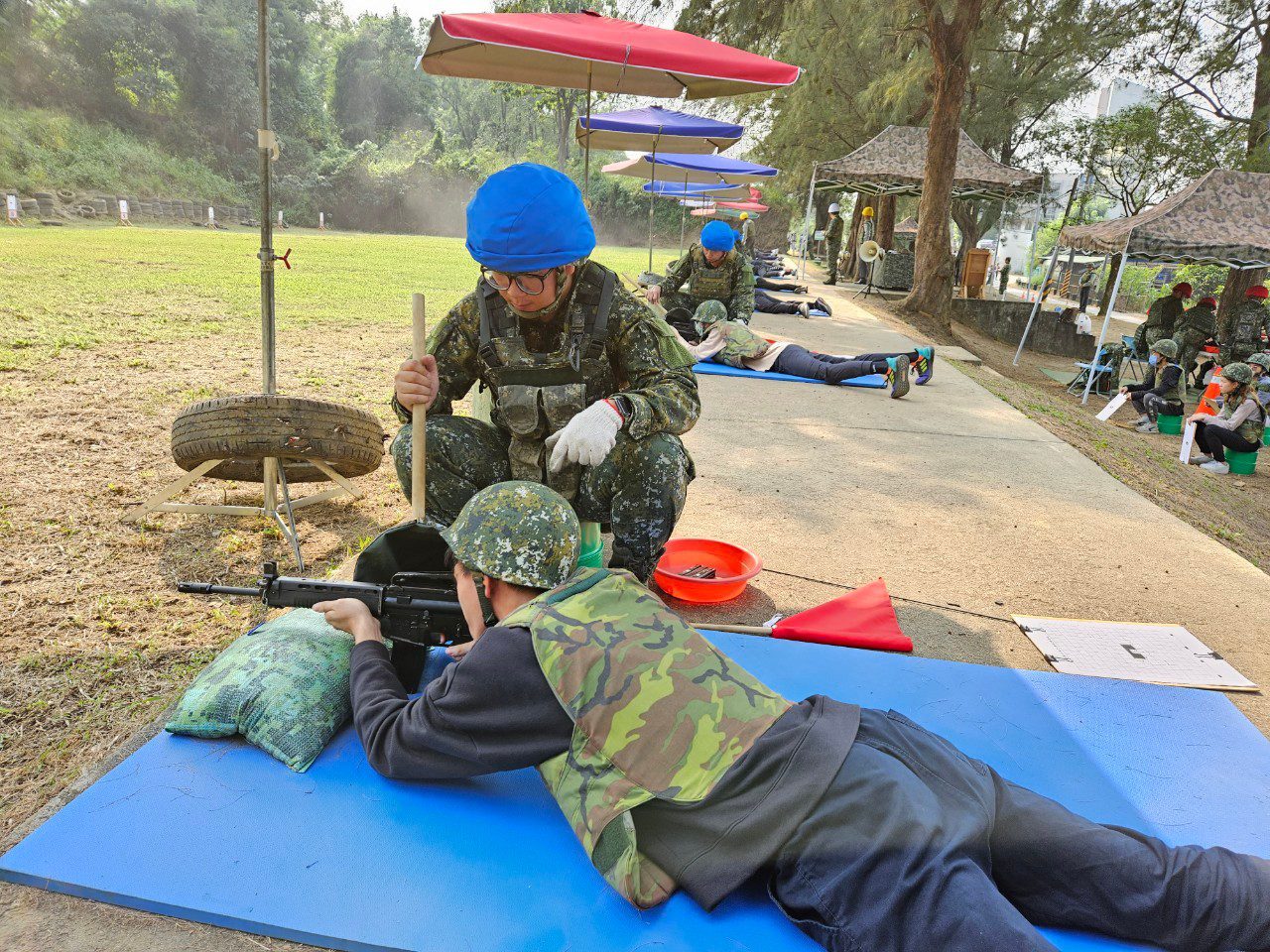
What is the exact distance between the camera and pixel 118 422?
5227 mm

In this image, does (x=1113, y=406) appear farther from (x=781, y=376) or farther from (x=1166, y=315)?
(x=781, y=376)

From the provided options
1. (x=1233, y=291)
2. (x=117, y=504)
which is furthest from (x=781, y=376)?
(x=1233, y=291)

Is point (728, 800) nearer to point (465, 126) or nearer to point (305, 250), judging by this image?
point (305, 250)

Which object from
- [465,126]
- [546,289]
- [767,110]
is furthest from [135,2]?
[546,289]

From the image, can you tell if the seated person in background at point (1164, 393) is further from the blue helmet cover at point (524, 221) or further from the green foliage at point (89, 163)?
the green foliage at point (89, 163)

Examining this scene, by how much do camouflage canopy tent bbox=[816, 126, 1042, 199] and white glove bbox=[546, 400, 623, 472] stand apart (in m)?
14.4

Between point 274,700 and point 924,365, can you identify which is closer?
point 274,700

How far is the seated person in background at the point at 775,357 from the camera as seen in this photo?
8273mm

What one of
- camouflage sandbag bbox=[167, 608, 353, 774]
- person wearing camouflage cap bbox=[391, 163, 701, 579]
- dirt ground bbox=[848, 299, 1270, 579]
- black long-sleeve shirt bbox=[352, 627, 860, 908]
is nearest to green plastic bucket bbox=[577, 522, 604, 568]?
person wearing camouflage cap bbox=[391, 163, 701, 579]

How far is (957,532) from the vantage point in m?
4.43

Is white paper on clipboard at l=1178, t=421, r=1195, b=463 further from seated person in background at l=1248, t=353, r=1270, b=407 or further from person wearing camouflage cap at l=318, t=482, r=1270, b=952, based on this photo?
person wearing camouflage cap at l=318, t=482, r=1270, b=952

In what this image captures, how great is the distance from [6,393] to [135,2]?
45.6 meters

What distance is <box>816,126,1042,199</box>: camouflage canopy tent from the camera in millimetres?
15820

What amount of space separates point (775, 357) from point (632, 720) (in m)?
7.24
